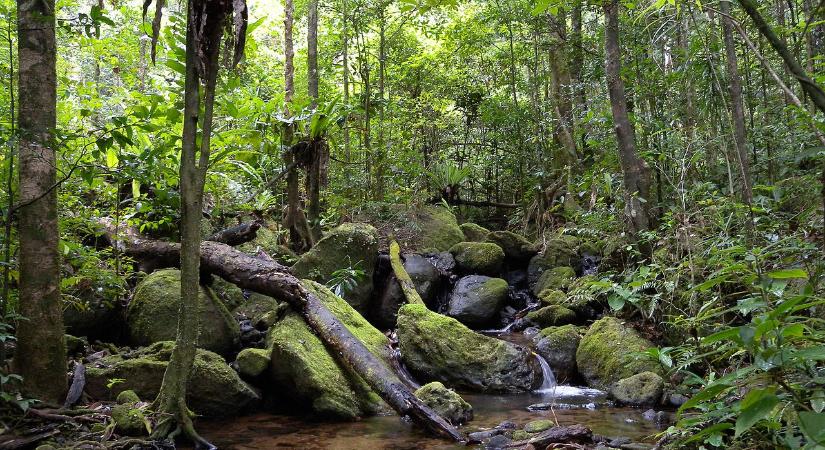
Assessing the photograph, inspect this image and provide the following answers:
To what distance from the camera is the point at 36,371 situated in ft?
13.8

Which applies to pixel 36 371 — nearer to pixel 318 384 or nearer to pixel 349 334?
pixel 318 384

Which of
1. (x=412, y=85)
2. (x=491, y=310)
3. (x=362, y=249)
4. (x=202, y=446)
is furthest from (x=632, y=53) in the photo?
(x=202, y=446)

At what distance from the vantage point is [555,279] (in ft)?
34.3

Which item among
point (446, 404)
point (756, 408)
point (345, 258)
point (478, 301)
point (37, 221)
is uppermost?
point (37, 221)

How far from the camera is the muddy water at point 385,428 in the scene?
485 cm

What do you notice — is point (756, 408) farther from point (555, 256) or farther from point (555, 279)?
point (555, 256)

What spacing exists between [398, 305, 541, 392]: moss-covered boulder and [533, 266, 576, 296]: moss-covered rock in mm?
3255

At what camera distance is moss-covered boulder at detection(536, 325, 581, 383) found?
7281mm

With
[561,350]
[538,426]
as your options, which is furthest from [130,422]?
[561,350]

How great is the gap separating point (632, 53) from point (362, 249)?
571 cm

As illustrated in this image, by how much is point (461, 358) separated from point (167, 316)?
11.3ft

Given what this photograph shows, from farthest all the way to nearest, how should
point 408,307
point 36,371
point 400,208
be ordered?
point 400,208 < point 408,307 < point 36,371

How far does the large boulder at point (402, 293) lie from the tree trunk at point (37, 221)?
18.6 feet

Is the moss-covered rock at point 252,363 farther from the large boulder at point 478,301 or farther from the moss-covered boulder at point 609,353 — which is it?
the large boulder at point 478,301
